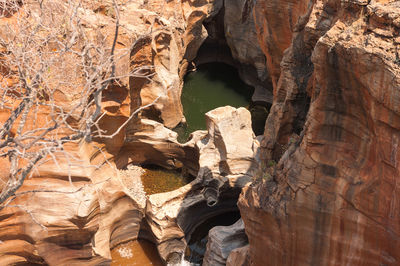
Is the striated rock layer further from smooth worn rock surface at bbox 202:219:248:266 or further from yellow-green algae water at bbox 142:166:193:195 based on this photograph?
yellow-green algae water at bbox 142:166:193:195

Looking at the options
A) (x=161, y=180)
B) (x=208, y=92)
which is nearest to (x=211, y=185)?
(x=161, y=180)

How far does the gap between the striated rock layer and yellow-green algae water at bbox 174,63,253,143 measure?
10453mm

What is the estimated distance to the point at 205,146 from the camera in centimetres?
1312

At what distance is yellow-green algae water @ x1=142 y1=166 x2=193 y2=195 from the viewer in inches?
562

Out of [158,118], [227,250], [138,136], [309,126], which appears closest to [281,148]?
[227,250]

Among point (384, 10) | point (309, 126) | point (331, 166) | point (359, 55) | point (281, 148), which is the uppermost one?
point (384, 10)

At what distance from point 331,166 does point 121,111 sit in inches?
274

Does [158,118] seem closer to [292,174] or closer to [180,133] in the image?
[180,133]

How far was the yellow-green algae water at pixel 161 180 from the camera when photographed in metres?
14.3

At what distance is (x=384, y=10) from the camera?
5.40m

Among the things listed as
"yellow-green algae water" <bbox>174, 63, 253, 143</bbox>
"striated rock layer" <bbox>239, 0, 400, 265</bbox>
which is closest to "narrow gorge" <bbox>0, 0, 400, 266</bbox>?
"striated rock layer" <bbox>239, 0, 400, 265</bbox>

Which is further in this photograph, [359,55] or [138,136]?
[138,136]

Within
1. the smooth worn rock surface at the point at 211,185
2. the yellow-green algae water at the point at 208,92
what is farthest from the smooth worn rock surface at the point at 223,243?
the yellow-green algae water at the point at 208,92

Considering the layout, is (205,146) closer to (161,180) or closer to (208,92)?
(161,180)
